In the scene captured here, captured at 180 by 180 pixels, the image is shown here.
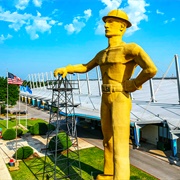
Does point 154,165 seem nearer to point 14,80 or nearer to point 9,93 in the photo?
point 14,80

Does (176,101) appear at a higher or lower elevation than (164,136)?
higher

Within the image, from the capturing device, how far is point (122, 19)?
368 inches

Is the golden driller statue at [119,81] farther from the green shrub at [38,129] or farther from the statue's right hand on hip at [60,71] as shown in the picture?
the green shrub at [38,129]

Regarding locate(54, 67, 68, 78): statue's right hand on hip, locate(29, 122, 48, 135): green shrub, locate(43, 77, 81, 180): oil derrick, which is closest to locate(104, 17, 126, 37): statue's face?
locate(54, 67, 68, 78): statue's right hand on hip

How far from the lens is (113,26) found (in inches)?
371

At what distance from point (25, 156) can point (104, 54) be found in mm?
13063

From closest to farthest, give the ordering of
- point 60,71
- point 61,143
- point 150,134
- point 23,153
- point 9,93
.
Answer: point 60,71
point 23,153
point 61,143
point 150,134
point 9,93

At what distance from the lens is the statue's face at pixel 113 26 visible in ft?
30.8

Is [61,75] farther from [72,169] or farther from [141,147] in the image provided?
[141,147]

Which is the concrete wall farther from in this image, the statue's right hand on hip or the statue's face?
the statue's face

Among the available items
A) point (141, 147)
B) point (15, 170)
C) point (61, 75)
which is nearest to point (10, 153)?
point (15, 170)

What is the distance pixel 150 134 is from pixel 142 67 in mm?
17259

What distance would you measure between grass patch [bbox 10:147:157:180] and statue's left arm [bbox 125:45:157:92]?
8750mm

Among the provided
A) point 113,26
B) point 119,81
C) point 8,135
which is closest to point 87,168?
point 119,81
